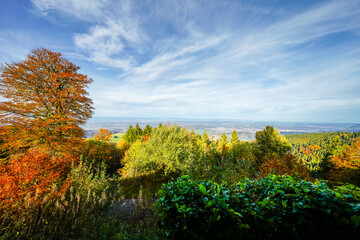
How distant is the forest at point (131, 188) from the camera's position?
6.46 ft

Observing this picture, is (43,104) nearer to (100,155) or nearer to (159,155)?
(159,155)

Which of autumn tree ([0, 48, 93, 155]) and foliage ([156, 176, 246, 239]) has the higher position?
autumn tree ([0, 48, 93, 155])

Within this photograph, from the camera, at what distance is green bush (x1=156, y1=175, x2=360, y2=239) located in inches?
66.2

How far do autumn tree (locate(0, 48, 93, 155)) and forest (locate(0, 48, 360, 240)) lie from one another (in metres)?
0.06

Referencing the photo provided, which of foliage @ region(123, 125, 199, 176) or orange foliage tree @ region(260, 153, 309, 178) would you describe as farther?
foliage @ region(123, 125, 199, 176)

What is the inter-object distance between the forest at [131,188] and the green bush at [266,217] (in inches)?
0.5

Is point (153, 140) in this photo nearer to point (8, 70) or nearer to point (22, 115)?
point (22, 115)

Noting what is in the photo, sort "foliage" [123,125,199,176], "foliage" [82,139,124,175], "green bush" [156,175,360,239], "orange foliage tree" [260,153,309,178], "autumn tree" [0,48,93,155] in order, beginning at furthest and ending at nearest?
"foliage" [82,139,124,175] < "foliage" [123,125,199,176] < "orange foliage tree" [260,153,309,178] < "autumn tree" [0,48,93,155] < "green bush" [156,175,360,239]

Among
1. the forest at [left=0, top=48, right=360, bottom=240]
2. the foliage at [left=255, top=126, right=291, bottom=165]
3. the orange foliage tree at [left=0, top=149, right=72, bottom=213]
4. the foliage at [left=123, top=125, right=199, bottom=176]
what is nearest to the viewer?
the forest at [left=0, top=48, right=360, bottom=240]

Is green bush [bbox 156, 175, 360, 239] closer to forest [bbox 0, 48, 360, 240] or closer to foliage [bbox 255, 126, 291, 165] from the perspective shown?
forest [bbox 0, 48, 360, 240]

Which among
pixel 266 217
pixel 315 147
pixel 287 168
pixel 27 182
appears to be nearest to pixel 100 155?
pixel 27 182

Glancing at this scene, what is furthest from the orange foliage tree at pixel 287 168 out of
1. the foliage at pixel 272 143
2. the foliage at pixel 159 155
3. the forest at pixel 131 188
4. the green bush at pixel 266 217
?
the green bush at pixel 266 217

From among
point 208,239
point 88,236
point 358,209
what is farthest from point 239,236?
point 88,236

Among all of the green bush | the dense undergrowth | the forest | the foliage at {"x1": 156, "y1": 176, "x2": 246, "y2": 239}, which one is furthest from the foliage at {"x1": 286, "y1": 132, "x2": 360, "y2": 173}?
the foliage at {"x1": 156, "y1": 176, "x2": 246, "y2": 239}
